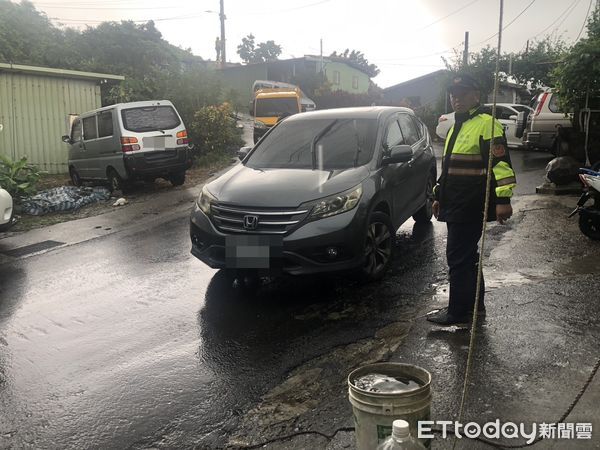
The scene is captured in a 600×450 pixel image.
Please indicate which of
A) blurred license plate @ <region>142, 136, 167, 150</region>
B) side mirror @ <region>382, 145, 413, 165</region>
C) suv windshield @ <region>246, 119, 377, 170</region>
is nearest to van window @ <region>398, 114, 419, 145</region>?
suv windshield @ <region>246, 119, 377, 170</region>

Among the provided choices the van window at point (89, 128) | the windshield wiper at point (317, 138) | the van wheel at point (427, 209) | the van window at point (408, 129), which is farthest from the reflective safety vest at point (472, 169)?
the van window at point (89, 128)

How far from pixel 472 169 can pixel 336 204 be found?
4.46 feet

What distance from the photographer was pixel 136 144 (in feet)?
37.9

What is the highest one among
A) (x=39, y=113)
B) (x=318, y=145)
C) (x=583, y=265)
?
(x=39, y=113)

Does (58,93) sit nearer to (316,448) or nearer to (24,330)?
(24,330)

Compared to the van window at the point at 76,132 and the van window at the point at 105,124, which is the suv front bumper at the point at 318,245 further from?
the van window at the point at 76,132

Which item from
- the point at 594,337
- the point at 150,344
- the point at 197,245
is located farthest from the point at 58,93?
the point at 594,337

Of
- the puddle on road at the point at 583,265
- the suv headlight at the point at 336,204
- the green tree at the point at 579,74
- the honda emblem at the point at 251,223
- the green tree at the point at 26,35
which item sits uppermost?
the green tree at the point at 26,35

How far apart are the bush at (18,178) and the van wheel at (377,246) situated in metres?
7.86

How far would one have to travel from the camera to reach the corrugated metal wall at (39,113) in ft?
47.9

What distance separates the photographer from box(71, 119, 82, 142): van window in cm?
1328

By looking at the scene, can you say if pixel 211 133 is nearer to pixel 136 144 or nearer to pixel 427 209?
pixel 136 144

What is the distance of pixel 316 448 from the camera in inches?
111

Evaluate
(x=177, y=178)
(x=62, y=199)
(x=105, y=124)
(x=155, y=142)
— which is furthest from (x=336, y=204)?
(x=105, y=124)
